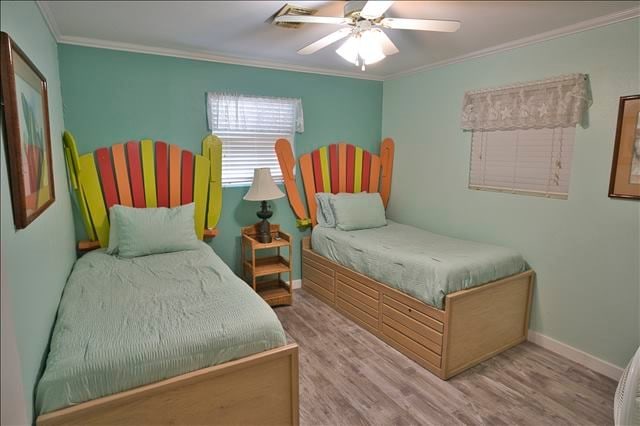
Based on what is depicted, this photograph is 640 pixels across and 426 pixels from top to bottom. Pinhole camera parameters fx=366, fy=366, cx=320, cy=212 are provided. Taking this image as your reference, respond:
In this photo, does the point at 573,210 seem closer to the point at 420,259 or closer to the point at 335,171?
the point at 420,259

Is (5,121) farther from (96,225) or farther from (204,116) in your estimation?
(204,116)

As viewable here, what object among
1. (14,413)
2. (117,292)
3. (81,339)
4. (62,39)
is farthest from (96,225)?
(14,413)

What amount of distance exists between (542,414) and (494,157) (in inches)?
73.8

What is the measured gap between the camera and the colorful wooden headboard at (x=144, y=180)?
2.85 m

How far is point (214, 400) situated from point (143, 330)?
17.2 inches

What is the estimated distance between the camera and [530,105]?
8.99 ft

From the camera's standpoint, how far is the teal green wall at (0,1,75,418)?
1191 mm

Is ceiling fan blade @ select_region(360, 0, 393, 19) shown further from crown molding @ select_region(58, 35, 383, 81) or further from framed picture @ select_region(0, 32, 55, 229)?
crown molding @ select_region(58, 35, 383, 81)

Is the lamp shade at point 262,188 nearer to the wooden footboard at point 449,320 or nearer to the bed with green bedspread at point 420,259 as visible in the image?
the bed with green bedspread at point 420,259

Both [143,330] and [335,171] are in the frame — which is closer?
[143,330]

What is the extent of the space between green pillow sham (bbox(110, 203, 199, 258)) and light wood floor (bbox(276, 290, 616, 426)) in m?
1.19

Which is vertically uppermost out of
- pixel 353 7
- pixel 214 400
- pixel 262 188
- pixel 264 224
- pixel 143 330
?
pixel 353 7

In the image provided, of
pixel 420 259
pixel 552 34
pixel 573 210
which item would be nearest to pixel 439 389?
pixel 420 259

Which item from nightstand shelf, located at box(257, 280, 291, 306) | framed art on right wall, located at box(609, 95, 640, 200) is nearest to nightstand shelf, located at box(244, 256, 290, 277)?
nightstand shelf, located at box(257, 280, 291, 306)
